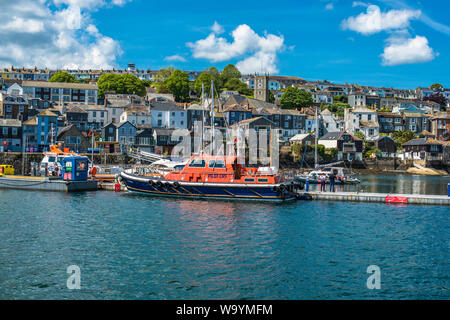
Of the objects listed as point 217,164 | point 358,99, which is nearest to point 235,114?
point 217,164

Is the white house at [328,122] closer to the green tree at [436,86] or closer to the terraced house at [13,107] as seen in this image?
the terraced house at [13,107]

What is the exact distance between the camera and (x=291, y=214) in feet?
101

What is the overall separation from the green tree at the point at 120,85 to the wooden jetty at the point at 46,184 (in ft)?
243

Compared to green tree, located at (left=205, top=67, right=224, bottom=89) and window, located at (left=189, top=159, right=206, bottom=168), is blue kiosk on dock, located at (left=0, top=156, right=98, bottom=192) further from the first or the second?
green tree, located at (left=205, top=67, right=224, bottom=89)

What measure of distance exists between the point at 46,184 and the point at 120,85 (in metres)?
79.1

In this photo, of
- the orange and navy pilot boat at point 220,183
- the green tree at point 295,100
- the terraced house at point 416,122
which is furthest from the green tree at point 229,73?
the orange and navy pilot boat at point 220,183

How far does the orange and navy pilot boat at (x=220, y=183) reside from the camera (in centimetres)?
3672

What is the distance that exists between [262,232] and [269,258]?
5.40 meters

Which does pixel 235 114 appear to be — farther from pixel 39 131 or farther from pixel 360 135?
pixel 39 131

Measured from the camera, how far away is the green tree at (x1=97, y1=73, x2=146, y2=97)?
117500 mm

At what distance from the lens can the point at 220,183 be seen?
37469mm

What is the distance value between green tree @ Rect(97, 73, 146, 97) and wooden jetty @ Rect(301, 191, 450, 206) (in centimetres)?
8790
